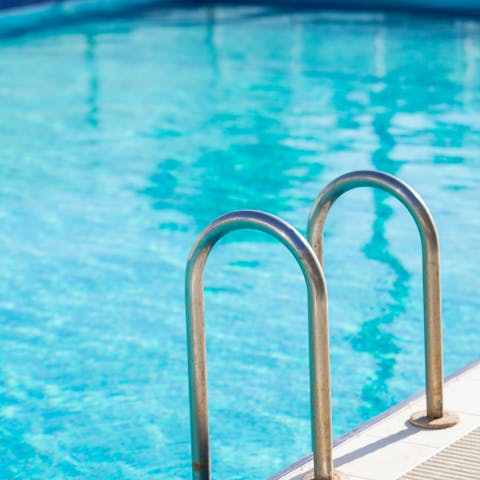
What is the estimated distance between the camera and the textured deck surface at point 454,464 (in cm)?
335

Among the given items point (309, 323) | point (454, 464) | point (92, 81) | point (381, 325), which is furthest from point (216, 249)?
point (92, 81)

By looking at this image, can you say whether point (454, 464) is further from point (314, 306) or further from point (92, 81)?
point (92, 81)

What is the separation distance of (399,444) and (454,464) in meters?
0.23

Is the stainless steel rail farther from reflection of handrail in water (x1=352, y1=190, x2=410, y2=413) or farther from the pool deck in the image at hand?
reflection of handrail in water (x1=352, y1=190, x2=410, y2=413)

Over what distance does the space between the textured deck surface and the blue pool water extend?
114 centimetres

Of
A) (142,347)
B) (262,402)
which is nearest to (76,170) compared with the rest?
(142,347)

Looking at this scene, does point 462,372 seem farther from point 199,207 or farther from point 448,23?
point 448,23

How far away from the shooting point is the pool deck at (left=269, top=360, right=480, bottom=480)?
134 inches

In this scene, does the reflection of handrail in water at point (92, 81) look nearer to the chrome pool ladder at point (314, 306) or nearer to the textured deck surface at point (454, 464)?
the chrome pool ladder at point (314, 306)

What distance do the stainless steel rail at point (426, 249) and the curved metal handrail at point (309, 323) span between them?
1.54ft

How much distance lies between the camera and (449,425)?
3.70 meters

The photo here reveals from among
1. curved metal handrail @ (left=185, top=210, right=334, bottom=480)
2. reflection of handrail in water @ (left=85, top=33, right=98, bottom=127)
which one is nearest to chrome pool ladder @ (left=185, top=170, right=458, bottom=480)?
curved metal handrail @ (left=185, top=210, right=334, bottom=480)

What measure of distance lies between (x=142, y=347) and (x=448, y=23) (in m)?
13.1

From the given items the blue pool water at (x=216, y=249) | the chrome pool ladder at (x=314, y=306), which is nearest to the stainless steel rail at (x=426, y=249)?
the chrome pool ladder at (x=314, y=306)
